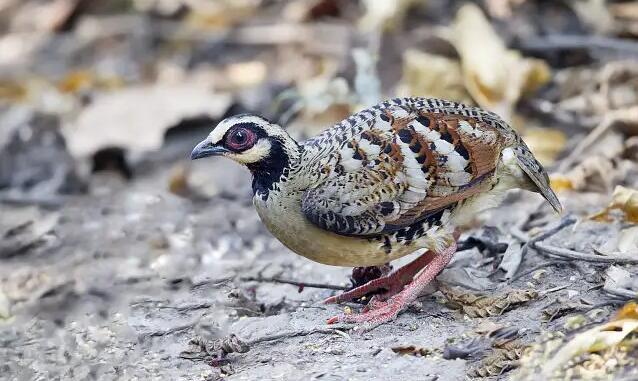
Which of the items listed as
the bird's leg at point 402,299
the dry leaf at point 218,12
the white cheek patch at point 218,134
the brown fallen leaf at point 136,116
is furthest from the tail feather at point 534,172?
the dry leaf at point 218,12

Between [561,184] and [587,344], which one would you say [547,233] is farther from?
[587,344]

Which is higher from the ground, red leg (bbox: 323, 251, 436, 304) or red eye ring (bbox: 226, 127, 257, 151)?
red eye ring (bbox: 226, 127, 257, 151)

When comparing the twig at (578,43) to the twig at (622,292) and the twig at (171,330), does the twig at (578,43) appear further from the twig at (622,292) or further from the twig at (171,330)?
the twig at (171,330)

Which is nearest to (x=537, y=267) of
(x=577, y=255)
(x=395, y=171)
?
(x=577, y=255)

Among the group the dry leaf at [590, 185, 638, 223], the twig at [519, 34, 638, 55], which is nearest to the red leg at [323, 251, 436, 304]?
the dry leaf at [590, 185, 638, 223]

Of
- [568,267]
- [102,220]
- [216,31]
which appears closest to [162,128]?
[102,220]

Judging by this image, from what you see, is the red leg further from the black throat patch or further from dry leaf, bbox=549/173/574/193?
dry leaf, bbox=549/173/574/193
